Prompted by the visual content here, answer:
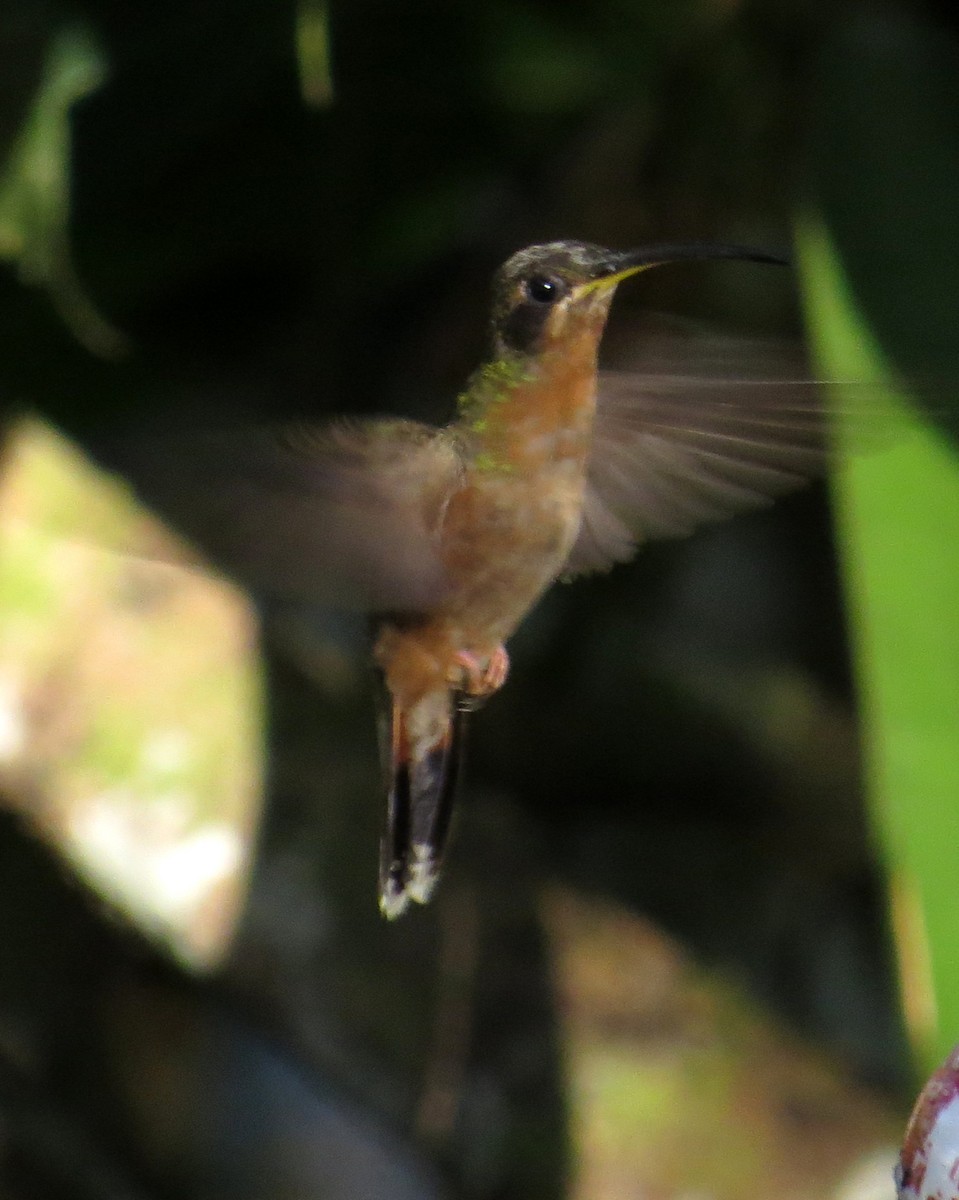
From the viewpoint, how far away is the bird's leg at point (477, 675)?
901 millimetres

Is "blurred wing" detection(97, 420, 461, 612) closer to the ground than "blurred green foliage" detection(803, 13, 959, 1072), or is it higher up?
higher up

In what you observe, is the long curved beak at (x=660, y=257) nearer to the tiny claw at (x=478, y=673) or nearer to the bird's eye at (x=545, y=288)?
the bird's eye at (x=545, y=288)

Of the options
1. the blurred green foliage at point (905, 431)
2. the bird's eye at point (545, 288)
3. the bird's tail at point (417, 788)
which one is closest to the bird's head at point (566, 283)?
the bird's eye at point (545, 288)

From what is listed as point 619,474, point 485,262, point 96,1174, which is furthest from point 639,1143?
point 485,262

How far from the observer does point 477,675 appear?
91 centimetres

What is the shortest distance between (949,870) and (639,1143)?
0.50m

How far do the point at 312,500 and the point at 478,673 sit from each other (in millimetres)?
199

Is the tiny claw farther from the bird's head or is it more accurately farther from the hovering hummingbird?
the bird's head

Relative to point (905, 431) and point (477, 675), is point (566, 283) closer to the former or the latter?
point (477, 675)

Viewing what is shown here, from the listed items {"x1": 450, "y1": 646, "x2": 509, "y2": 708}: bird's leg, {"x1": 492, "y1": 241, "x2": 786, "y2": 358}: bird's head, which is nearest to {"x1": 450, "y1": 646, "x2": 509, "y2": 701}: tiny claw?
{"x1": 450, "y1": 646, "x2": 509, "y2": 708}: bird's leg

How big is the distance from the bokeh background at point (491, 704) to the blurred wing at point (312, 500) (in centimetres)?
17

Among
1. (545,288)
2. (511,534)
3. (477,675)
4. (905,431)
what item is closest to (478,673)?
(477,675)

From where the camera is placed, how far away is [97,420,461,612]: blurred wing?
0.68 m

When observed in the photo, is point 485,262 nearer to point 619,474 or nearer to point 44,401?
point 44,401
